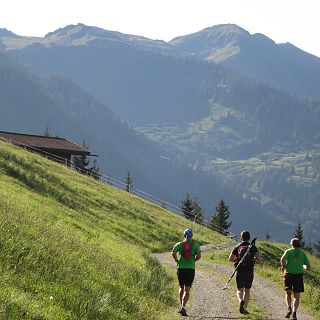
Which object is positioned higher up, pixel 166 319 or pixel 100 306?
pixel 100 306

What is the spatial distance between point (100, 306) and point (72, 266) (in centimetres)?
217

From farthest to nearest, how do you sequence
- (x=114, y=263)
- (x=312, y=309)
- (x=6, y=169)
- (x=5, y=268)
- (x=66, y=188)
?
(x=66, y=188) < (x=6, y=169) < (x=312, y=309) < (x=114, y=263) < (x=5, y=268)

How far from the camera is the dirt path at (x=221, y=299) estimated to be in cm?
1692

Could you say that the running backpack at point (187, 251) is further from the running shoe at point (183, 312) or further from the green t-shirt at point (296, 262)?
the green t-shirt at point (296, 262)

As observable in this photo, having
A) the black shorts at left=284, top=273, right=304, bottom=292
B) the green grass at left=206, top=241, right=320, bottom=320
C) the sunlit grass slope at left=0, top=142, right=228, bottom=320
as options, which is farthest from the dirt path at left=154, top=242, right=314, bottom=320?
the black shorts at left=284, top=273, right=304, bottom=292

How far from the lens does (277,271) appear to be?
3095cm

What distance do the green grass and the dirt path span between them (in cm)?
69

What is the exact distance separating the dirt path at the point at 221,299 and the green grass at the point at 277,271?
0.69 meters

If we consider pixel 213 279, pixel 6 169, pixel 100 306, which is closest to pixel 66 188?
pixel 6 169

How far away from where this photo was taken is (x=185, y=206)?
93188 mm

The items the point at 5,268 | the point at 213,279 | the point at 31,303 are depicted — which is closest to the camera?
the point at 31,303

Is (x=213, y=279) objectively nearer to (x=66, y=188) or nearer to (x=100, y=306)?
(x=100, y=306)

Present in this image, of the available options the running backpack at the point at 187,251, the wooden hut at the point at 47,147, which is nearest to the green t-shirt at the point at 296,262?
the running backpack at the point at 187,251

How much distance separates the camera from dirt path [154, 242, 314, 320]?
16922 millimetres
